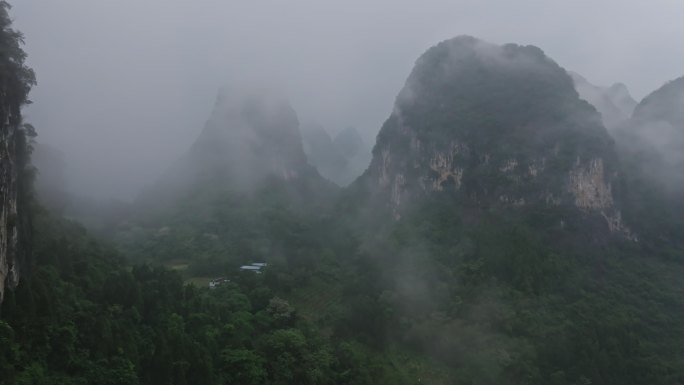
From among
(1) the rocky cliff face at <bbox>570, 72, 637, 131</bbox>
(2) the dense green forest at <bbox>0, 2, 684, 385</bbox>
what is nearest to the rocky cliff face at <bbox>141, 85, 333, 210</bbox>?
(2) the dense green forest at <bbox>0, 2, 684, 385</bbox>

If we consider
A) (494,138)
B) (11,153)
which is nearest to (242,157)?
(494,138)

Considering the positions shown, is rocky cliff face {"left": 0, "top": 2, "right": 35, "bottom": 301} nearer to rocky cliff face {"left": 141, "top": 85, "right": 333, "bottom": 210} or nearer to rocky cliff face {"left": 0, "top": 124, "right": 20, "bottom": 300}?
rocky cliff face {"left": 0, "top": 124, "right": 20, "bottom": 300}

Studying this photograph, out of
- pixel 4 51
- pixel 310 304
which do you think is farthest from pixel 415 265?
pixel 4 51

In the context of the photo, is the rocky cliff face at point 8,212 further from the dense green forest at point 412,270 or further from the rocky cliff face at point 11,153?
the dense green forest at point 412,270

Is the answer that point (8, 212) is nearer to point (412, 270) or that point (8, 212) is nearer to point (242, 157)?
point (412, 270)

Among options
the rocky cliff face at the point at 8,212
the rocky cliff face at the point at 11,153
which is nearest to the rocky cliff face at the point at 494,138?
the rocky cliff face at the point at 11,153

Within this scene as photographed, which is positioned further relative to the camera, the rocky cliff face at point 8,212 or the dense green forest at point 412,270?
the dense green forest at point 412,270

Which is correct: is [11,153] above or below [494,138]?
below
